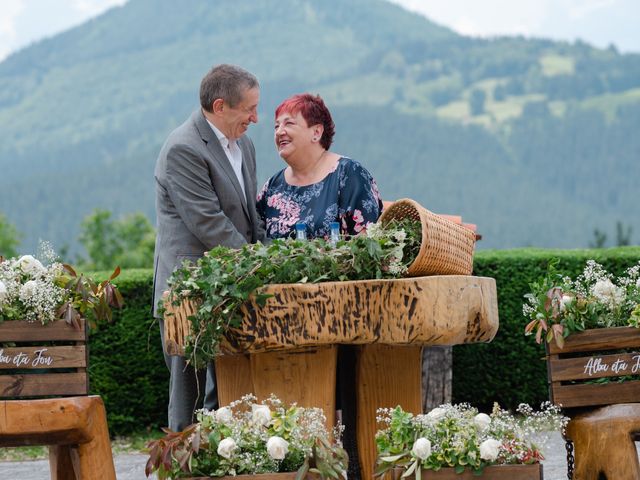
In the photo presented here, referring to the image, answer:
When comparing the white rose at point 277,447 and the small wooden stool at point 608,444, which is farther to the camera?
the small wooden stool at point 608,444

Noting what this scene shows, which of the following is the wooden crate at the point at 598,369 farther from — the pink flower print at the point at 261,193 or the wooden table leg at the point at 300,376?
the pink flower print at the point at 261,193

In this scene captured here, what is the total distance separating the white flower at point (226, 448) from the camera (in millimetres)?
3695

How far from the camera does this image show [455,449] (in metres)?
3.77

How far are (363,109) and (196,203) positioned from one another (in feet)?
291

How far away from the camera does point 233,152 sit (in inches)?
207

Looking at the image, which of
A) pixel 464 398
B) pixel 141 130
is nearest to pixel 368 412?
Answer: pixel 464 398

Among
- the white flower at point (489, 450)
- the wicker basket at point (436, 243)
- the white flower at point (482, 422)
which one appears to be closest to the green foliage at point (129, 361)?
the wicker basket at point (436, 243)

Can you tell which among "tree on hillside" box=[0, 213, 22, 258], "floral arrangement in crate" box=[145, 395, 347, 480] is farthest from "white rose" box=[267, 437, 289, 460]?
"tree on hillside" box=[0, 213, 22, 258]

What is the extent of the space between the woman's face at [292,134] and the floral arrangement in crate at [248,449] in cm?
158

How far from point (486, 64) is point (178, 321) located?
111 meters

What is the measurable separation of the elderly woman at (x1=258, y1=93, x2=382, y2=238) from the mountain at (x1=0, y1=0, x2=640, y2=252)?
6592 cm

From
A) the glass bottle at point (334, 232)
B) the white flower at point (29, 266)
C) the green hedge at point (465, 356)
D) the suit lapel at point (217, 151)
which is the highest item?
the suit lapel at point (217, 151)

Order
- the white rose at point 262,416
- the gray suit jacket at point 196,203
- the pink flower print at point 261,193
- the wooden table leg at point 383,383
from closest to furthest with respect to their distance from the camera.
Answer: the white rose at point 262,416
the wooden table leg at point 383,383
the gray suit jacket at point 196,203
the pink flower print at point 261,193

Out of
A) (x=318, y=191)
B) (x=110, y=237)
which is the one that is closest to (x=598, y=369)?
(x=318, y=191)
